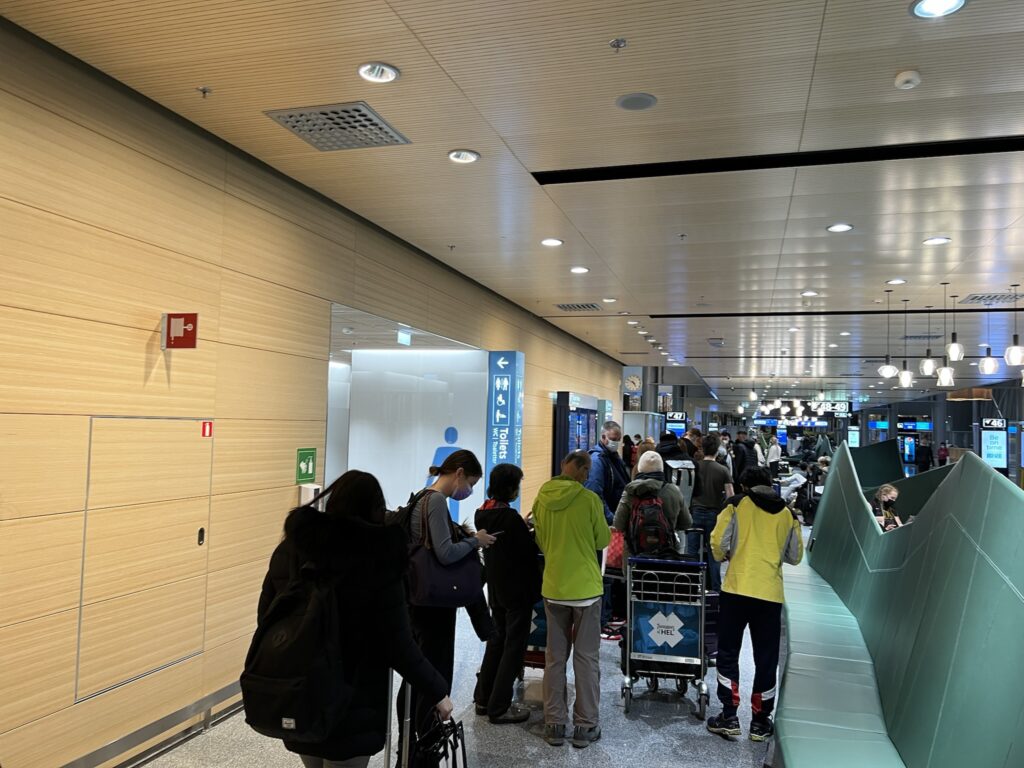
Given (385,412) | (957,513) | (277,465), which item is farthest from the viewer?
(385,412)

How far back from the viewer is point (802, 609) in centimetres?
638

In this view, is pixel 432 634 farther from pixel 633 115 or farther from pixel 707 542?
pixel 707 542

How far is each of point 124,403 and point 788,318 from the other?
10.1m

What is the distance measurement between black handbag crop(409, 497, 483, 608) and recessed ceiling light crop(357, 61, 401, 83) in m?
2.16

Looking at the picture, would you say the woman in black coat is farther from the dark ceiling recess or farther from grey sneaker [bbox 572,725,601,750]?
the dark ceiling recess

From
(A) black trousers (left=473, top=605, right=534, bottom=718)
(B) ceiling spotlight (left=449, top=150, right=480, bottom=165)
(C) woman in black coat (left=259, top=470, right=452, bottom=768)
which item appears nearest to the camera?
(C) woman in black coat (left=259, top=470, right=452, bottom=768)

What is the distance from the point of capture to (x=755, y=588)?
4.20 m

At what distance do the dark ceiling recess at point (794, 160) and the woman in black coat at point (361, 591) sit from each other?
3.50 metres

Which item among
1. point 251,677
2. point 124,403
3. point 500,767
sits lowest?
point 500,767

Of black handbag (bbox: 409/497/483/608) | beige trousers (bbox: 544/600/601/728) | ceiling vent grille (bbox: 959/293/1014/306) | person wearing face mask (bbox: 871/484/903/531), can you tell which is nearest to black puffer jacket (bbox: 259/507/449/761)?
black handbag (bbox: 409/497/483/608)

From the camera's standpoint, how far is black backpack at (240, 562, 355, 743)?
6.87 ft

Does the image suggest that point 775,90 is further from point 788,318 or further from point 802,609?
point 788,318

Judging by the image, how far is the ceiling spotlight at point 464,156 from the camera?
15.6ft

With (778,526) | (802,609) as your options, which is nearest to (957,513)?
(778,526)
